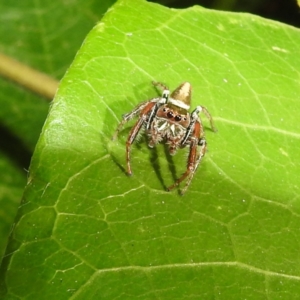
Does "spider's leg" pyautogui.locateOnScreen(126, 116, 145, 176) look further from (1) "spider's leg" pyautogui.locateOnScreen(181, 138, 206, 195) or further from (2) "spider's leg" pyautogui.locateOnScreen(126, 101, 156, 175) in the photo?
(1) "spider's leg" pyautogui.locateOnScreen(181, 138, 206, 195)

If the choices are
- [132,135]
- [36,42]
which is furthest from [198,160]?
[36,42]

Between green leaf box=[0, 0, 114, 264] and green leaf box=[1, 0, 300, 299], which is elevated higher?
green leaf box=[1, 0, 300, 299]

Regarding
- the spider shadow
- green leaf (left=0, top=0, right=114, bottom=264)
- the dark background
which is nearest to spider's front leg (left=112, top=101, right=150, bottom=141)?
the spider shadow

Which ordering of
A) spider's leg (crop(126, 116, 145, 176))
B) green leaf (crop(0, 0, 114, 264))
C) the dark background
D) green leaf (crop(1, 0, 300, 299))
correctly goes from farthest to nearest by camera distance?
1. green leaf (crop(0, 0, 114, 264))
2. the dark background
3. spider's leg (crop(126, 116, 145, 176))
4. green leaf (crop(1, 0, 300, 299))

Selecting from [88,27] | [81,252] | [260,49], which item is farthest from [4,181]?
[260,49]

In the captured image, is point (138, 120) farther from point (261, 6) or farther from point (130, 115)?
point (261, 6)

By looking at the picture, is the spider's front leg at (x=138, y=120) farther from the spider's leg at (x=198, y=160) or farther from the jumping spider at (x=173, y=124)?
the spider's leg at (x=198, y=160)
